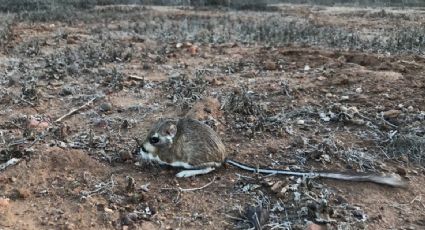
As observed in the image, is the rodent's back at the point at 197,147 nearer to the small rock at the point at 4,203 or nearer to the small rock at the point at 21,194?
the small rock at the point at 21,194

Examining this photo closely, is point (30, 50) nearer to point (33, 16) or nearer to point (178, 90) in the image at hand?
point (178, 90)

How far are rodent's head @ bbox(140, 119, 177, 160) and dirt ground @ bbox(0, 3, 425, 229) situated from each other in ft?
0.41

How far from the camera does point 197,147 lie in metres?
3.66

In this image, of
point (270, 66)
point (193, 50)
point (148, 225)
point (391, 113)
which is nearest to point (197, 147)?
point (148, 225)

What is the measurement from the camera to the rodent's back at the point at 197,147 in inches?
144

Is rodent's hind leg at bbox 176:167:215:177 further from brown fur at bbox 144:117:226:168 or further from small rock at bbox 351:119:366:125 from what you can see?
small rock at bbox 351:119:366:125

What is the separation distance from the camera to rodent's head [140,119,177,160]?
3.69 metres

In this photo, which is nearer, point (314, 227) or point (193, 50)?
point (314, 227)

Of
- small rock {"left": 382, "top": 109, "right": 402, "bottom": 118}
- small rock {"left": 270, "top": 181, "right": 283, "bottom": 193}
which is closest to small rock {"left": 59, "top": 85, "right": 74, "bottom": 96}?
small rock {"left": 270, "top": 181, "right": 283, "bottom": 193}

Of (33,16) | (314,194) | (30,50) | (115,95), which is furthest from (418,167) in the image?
(33,16)

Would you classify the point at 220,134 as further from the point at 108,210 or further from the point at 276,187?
the point at 108,210

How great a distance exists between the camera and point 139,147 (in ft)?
13.2

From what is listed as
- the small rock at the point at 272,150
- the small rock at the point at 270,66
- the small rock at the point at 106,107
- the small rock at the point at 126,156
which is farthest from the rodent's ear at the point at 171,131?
the small rock at the point at 270,66

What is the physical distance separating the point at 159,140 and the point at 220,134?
75 cm
